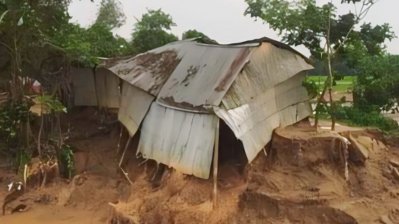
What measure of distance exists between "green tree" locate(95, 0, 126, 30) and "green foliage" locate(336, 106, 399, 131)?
804 centimetres

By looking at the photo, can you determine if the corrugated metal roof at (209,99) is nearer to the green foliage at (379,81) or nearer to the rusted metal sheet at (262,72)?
the rusted metal sheet at (262,72)

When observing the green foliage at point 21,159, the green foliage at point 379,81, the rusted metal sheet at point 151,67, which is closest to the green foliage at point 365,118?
the green foliage at point 379,81

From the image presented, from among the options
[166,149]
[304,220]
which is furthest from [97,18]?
[304,220]

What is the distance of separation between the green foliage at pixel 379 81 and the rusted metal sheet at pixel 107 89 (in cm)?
669

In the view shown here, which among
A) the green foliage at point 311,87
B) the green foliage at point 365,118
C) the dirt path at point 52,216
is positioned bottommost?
the dirt path at point 52,216

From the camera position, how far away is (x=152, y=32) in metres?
17.4

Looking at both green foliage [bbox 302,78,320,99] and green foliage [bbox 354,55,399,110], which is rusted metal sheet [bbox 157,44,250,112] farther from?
green foliage [bbox 354,55,399,110]

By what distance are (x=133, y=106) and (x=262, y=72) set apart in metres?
3.78

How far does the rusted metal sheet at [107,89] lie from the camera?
A: 50.8ft

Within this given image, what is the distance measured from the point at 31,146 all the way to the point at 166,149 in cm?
447

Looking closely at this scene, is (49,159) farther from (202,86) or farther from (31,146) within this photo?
(202,86)

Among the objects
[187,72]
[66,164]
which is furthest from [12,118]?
[187,72]

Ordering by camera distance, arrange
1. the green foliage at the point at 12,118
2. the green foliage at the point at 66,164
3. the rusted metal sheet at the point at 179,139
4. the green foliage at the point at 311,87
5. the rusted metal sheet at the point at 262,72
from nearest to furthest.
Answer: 1. the rusted metal sheet at the point at 179,139
2. the rusted metal sheet at the point at 262,72
3. the green foliage at the point at 311,87
4. the green foliage at the point at 66,164
5. the green foliage at the point at 12,118

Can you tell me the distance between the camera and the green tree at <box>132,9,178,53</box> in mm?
17266
